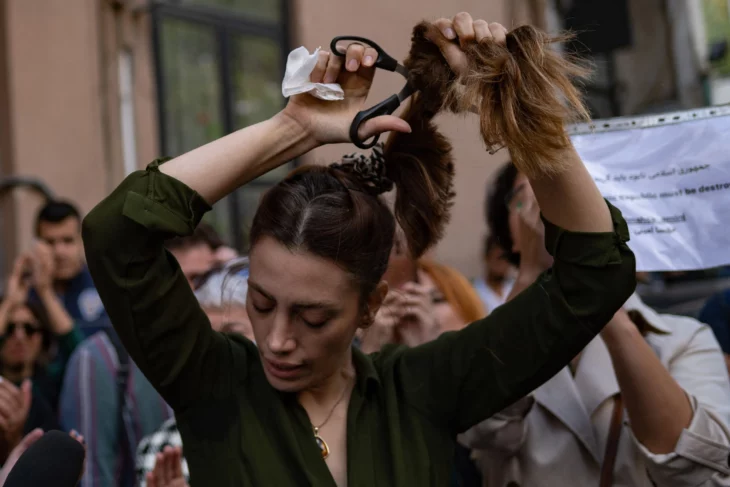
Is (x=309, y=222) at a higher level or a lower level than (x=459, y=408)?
higher

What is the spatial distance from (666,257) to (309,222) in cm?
86

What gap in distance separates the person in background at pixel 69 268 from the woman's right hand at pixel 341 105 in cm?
264

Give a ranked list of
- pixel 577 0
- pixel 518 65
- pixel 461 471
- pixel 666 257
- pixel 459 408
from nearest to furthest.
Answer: pixel 518 65 < pixel 459 408 < pixel 666 257 < pixel 461 471 < pixel 577 0

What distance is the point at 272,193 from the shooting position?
6.45 feet

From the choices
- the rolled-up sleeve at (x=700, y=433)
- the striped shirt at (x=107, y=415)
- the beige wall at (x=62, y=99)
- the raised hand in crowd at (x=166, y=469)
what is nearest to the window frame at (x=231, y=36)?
the beige wall at (x=62, y=99)

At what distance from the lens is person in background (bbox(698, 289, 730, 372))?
2.80 metres

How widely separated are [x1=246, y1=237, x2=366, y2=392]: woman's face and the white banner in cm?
74

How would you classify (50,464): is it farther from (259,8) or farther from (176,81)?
(259,8)

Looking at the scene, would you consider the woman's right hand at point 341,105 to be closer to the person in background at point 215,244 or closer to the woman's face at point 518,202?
the woman's face at point 518,202

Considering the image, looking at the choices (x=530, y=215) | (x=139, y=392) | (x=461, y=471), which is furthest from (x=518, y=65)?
(x=139, y=392)

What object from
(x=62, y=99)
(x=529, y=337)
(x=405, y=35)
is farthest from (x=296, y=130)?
(x=405, y=35)

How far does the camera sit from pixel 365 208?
1.96m

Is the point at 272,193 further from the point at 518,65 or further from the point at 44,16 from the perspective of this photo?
the point at 44,16

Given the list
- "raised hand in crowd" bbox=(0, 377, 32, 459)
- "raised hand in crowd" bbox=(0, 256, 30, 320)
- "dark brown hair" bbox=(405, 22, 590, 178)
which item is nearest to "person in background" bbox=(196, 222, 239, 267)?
"raised hand in crowd" bbox=(0, 256, 30, 320)
